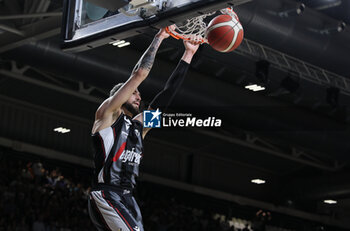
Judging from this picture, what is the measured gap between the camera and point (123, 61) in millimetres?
16391

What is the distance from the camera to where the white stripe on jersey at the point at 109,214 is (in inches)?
231

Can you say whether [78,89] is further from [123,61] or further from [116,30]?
[116,30]

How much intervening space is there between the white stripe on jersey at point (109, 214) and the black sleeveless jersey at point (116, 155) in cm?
14

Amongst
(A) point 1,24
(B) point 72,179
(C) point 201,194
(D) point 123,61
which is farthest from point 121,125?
(C) point 201,194

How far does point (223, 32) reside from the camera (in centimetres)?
743

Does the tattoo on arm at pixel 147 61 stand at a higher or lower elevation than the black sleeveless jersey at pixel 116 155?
higher

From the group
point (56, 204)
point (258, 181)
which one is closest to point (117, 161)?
point (56, 204)

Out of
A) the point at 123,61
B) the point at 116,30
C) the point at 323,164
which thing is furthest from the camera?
the point at 323,164

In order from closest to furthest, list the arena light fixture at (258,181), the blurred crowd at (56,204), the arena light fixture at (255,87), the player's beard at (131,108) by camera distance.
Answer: the player's beard at (131,108) → the blurred crowd at (56,204) → the arena light fixture at (255,87) → the arena light fixture at (258,181)

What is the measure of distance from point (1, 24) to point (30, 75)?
6.50 meters

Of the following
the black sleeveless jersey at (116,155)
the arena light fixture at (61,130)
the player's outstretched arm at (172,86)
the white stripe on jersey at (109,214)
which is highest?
the arena light fixture at (61,130)

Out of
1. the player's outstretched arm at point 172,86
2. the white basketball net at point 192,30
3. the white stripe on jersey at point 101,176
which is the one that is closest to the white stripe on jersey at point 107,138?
the white stripe on jersey at point 101,176

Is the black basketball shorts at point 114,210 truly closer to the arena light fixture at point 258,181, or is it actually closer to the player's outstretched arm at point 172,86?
the player's outstretched arm at point 172,86

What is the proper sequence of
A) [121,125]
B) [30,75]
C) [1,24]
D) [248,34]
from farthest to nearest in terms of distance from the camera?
[30,75] → [248,34] → [1,24] → [121,125]
